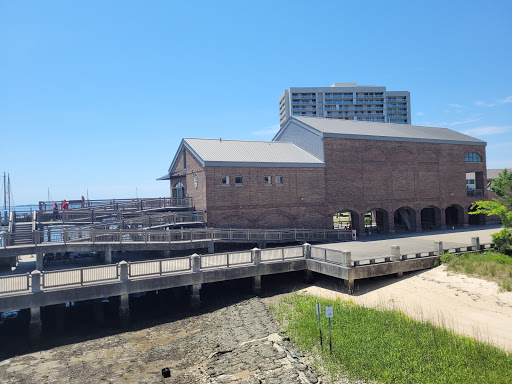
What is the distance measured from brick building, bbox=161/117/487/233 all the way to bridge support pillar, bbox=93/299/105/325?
10.4 metres

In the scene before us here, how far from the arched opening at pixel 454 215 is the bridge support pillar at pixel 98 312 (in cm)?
3884

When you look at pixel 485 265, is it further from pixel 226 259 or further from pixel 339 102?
pixel 339 102

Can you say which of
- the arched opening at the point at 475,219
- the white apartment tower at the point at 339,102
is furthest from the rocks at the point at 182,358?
the white apartment tower at the point at 339,102

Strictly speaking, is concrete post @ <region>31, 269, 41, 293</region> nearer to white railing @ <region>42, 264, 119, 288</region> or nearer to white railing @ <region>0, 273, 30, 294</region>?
white railing @ <region>42, 264, 119, 288</region>

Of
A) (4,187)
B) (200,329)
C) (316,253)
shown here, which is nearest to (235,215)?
(316,253)

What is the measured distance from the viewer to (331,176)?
110ft

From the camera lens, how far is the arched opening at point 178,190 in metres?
35.8

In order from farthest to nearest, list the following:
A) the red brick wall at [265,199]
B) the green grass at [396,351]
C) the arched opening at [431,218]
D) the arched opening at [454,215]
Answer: the arched opening at [454,215]
the arched opening at [431,218]
the red brick wall at [265,199]
the green grass at [396,351]

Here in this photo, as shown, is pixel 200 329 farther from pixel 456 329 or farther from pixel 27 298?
pixel 456 329

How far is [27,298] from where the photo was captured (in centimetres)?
1516

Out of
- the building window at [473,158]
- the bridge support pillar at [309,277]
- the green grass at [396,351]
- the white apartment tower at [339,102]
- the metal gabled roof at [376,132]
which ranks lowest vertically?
the green grass at [396,351]

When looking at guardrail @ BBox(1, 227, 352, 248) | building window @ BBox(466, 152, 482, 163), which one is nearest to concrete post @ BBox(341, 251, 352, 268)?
guardrail @ BBox(1, 227, 352, 248)

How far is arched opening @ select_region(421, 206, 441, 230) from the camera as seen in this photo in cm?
3950

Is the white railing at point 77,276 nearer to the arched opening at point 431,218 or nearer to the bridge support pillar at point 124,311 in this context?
the bridge support pillar at point 124,311
